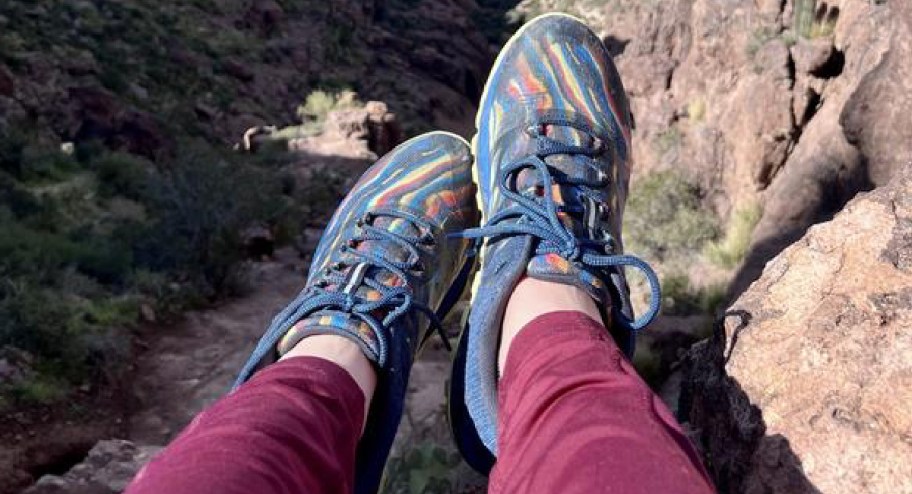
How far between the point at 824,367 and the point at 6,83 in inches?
593

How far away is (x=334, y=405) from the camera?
1.48 m

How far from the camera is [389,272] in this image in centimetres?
217

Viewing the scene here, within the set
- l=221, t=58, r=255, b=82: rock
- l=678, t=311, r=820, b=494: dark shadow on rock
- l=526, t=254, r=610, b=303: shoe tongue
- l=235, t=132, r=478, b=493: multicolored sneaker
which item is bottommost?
l=221, t=58, r=255, b=82: rock

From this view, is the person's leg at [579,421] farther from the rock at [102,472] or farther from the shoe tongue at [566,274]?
the rock at [102,472]

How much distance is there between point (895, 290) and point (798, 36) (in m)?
4.29

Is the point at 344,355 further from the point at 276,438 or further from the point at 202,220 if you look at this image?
the point at 202,220

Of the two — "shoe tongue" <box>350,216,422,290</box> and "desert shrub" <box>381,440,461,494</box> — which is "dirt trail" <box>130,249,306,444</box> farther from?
"shoe tongue" <box>350,216,422,290</box>

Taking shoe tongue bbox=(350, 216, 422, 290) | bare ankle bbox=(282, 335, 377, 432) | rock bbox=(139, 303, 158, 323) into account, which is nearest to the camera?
bare ankle bbox=(282, 335, 377, 432)

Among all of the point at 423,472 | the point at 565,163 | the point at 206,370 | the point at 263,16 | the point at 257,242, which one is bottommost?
the point at 263,16

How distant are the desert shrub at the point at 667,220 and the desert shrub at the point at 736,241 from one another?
0.81ft

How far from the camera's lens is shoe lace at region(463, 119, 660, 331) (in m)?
1.83

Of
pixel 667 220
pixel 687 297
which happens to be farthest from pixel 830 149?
pixel 667 220

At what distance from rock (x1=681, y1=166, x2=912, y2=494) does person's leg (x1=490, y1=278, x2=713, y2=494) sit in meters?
0.27

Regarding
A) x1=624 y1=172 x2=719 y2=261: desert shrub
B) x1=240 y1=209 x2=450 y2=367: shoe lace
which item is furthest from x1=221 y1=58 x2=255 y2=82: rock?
x1=240 y1=209 x2=450 y2=367: shoe lace
